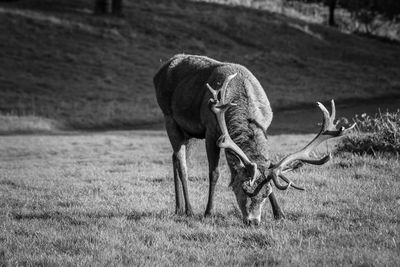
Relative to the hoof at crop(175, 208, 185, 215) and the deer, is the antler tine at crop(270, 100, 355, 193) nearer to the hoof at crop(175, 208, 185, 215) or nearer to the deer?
the deer

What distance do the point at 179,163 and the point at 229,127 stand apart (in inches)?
63.5

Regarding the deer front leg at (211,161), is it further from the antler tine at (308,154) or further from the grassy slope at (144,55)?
the grassy slope at (144,55)

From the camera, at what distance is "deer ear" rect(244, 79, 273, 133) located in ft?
26.3

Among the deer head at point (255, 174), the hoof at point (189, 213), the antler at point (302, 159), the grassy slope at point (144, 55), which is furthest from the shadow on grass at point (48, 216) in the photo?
the grassy slope at point (144, 55)

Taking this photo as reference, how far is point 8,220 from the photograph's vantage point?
805cm

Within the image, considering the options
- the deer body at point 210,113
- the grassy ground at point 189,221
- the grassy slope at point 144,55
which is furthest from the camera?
the grassy slope at point 144,55

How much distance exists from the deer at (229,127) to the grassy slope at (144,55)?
16.1 m

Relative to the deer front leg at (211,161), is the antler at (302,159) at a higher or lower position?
higher

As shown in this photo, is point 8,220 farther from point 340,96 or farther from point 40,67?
point 340,96

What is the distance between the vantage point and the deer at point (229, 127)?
7.26 metres

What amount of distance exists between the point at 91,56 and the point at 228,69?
25002 mm

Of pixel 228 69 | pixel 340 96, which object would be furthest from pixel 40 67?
pixel 228 69

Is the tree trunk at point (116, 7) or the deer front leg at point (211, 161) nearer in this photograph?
the deer front leg at point (211, 161)

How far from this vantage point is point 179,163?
9.25 meters
